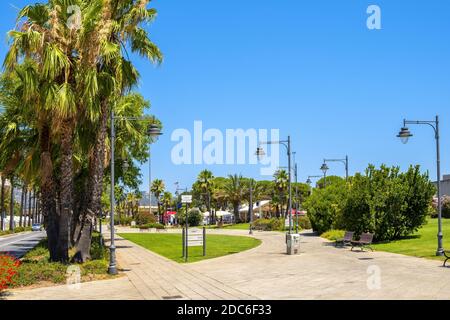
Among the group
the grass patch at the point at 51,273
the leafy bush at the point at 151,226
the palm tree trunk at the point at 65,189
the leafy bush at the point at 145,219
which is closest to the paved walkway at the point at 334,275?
the grass patch at the point at 51,273

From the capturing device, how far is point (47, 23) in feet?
64.7

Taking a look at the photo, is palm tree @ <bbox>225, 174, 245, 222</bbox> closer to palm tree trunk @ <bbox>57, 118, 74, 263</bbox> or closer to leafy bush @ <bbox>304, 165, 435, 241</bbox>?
leafy bush @ <bbox>304, 165, 435, 241</bbox>

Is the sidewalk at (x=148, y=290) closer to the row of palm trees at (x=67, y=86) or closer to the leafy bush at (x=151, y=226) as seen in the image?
the row of palm trees at (x=67, y=86)

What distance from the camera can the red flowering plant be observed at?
48.1 ft

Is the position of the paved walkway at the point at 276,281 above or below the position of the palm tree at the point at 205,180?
below

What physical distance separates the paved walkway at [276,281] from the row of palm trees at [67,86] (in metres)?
3.93

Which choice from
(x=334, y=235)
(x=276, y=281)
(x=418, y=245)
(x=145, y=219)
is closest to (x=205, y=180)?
(x=145, y=219)

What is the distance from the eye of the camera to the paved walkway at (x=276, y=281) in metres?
13.9

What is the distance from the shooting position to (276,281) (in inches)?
656

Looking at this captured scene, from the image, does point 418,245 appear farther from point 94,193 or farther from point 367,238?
point 94,193

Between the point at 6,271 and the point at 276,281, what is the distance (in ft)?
26.9
